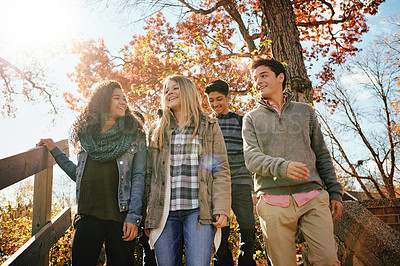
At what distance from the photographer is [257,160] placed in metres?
2.09

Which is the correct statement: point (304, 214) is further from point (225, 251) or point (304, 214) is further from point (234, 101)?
point (234, 101)

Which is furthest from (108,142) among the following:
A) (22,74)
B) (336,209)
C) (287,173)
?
(22,74)

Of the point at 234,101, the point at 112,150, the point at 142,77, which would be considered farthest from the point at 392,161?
the point at 112,150

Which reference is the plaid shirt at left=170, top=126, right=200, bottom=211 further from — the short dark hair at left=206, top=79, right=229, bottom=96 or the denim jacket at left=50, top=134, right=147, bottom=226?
the short dark hair at left=206, top=79, right=229, bottom=96

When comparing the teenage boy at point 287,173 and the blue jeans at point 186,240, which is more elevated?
the teenage boy at point 287,173

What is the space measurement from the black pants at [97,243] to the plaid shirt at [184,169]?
0.51 m

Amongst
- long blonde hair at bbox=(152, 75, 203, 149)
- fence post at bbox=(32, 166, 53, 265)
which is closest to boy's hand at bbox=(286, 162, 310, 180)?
long blonde hair at bbox=(152, 75, 203, 149)

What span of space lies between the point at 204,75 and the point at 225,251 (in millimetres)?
5615

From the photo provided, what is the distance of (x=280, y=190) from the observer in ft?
7.09

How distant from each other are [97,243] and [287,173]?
5.07ft

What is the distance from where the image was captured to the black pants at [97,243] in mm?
2037

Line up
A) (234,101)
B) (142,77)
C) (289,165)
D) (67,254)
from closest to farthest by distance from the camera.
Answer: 1. (289,165)
2. (67,254)
3. (234,101)
4. (142,77)

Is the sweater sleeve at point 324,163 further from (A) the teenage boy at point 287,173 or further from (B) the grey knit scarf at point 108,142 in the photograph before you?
(B) the grey knit scarf at point 108,142

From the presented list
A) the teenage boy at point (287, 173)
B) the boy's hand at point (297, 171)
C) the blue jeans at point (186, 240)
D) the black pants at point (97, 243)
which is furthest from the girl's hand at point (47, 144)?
the boy's hand at point (297, 171)
